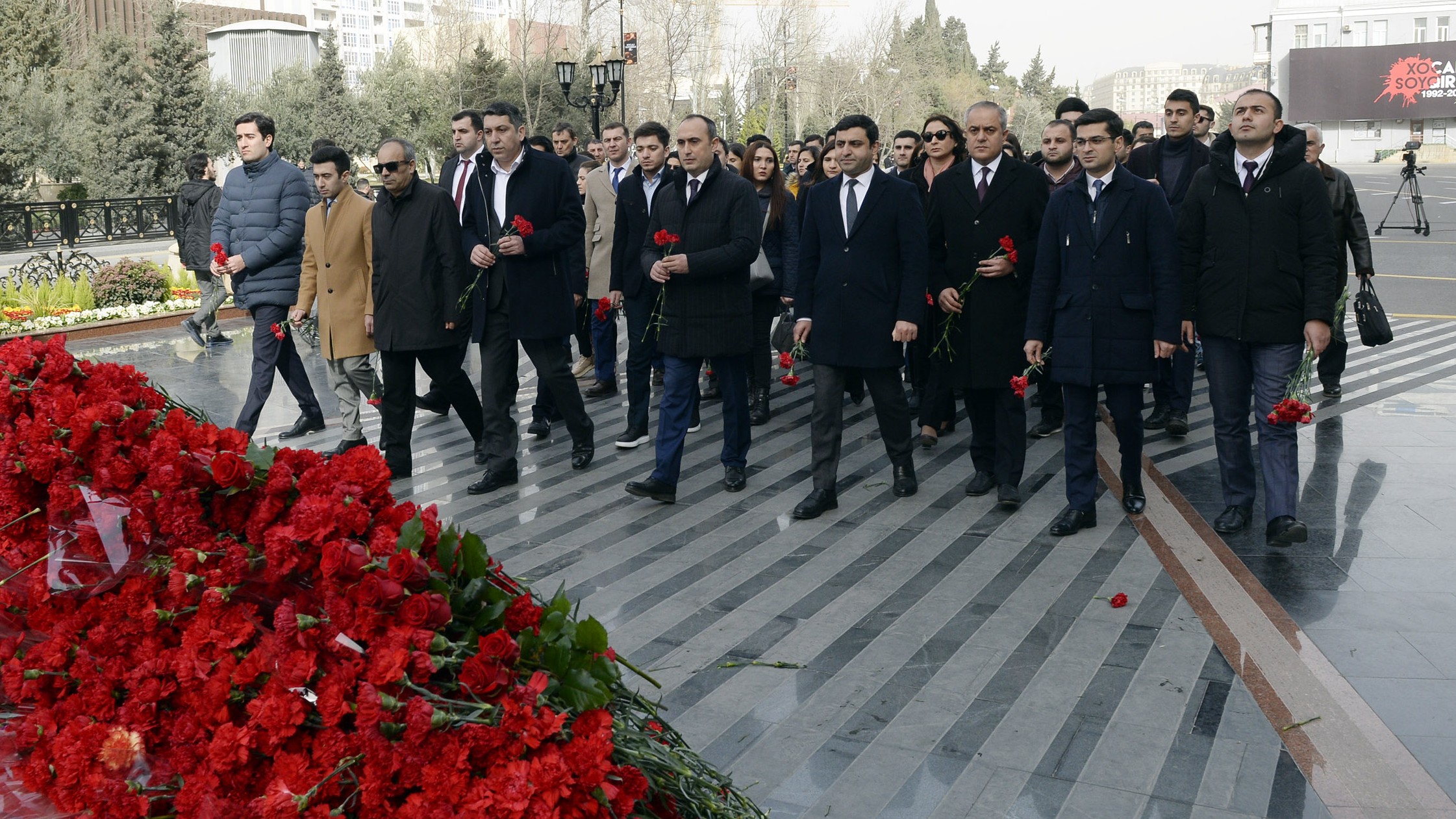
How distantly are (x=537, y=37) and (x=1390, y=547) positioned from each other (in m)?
63.2

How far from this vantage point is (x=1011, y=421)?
6695 mm

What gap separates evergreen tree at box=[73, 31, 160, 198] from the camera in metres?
35.3

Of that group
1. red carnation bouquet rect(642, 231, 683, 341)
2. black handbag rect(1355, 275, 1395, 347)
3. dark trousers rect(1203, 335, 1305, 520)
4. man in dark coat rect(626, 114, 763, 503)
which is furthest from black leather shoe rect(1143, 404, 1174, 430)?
red carnation bouquet rect(642, 231, 683, 341)

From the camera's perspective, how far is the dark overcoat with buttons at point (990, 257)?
6797 millimetres

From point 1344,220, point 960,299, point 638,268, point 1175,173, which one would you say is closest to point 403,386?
point 638,268

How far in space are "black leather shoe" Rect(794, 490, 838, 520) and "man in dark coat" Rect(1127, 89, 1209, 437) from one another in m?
2.82

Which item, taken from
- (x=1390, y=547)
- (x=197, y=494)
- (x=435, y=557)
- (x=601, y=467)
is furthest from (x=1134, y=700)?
(x=601, y=467)

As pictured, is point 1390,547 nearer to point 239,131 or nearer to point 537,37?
point 239,131

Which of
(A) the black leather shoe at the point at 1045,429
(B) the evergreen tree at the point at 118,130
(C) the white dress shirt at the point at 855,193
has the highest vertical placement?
(B) the evergreen tree at the point at 118,130

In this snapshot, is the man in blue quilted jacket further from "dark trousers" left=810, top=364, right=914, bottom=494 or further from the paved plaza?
"dark trousers" left=810, top=364, right=914, bottom=494

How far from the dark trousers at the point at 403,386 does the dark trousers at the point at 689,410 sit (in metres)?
1.41

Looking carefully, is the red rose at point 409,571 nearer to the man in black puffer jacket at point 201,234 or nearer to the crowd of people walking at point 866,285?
the crowd of people walking at point 866,285

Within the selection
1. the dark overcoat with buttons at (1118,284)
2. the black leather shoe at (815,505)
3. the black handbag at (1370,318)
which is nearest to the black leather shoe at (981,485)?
the black leather shoe at (815,505)

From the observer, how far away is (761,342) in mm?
9328
